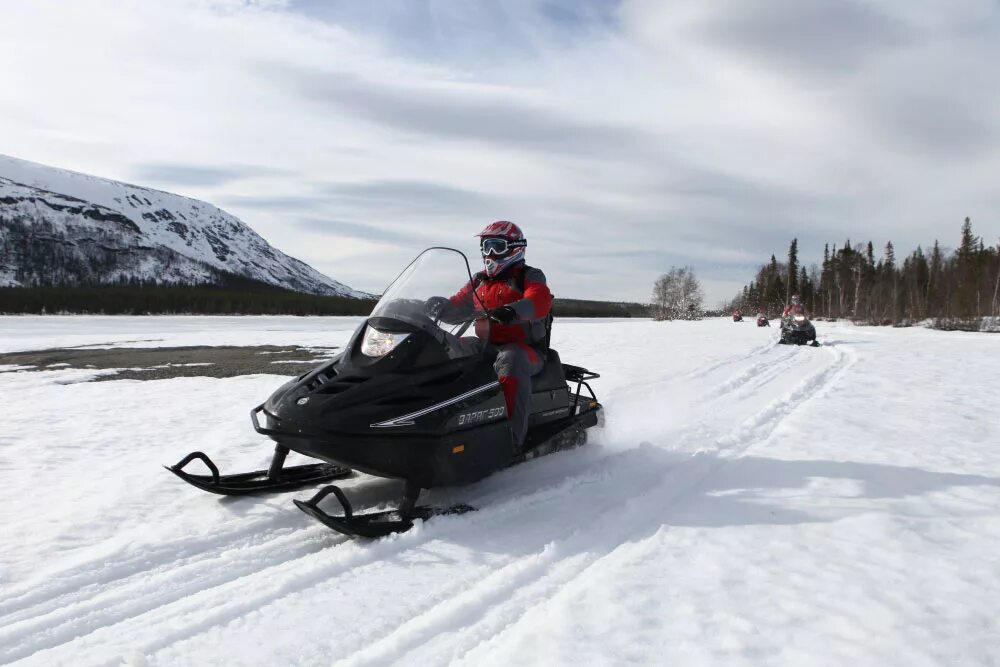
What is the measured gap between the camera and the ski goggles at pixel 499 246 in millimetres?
4656

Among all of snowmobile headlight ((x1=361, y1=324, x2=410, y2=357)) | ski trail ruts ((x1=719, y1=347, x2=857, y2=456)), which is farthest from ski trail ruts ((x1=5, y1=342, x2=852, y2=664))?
ski trail ruts ((x1=719, y1=347, x2=857, y2=456))

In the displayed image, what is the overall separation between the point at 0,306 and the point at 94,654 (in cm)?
10093

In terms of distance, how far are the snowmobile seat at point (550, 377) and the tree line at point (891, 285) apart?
40.8 meters

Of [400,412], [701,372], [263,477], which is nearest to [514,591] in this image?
[400,412]

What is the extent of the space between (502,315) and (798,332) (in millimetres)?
16478

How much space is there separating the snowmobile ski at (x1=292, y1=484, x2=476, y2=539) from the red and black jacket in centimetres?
120

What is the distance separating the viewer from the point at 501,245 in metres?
4.66

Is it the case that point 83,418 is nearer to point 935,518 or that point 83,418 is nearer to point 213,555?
point 213,555

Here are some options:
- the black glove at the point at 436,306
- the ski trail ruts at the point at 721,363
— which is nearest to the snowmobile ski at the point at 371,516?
the black glove at the point at 436,306

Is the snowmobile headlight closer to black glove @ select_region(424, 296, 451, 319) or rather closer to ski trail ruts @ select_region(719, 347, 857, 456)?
black glove @ select_region(424, 296, 451, 319)

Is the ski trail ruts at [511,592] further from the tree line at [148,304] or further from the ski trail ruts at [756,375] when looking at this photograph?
the tree line at [148,304]

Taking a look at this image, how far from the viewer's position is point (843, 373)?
11.0 m

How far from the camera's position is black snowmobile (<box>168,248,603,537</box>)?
131 inches

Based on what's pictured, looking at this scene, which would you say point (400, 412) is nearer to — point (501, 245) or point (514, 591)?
point (514, 591)
